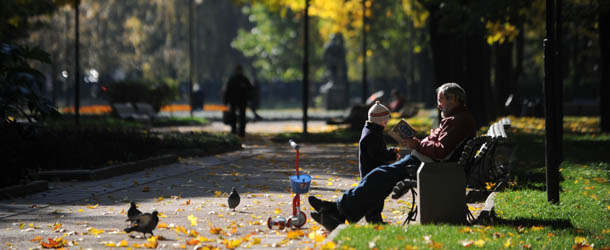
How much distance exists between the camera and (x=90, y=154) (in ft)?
47.4

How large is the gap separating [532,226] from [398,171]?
52.2 inches

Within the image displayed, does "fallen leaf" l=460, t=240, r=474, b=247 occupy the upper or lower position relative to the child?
lower

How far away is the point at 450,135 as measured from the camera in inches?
331

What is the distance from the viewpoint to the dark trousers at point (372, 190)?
327 inches

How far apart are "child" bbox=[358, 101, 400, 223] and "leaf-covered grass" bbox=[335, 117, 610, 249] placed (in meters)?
0.60

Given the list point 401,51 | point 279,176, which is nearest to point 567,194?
point 279,176

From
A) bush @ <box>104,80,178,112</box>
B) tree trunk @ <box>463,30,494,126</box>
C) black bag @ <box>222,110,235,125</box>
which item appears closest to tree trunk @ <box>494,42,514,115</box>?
tree trunk @ <box>463,30,494,126</box>

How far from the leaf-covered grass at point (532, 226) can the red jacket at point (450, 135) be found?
0.75m

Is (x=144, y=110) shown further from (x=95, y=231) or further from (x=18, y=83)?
(x=95, y=231)

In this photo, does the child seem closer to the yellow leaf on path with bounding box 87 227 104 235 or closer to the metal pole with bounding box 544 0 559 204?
the metal pole with bounding box 544 0 559 204

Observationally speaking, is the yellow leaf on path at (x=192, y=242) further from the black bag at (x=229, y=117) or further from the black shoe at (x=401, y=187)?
the black bag at (x=229, y=117)

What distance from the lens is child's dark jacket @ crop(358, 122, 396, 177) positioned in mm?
8570

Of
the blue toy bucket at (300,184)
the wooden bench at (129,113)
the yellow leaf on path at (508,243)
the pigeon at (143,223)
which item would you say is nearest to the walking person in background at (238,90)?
the wooden bench at (129,113)

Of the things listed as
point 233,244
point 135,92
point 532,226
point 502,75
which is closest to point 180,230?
point 233,244
